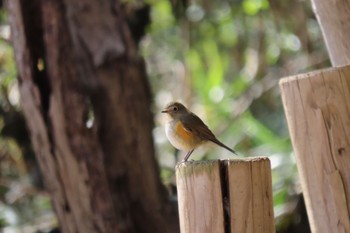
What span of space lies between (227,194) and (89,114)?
7.87ft

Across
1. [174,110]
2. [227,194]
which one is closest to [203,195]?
[227,194]

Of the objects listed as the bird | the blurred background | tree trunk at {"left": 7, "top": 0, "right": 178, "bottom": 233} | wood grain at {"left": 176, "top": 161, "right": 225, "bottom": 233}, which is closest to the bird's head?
the bird

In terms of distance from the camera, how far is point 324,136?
3064 millimetres

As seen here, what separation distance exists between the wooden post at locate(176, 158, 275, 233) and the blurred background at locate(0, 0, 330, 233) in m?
2.95

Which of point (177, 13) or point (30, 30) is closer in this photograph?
point (30, 30)

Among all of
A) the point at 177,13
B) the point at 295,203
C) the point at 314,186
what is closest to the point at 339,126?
the point at 314,186

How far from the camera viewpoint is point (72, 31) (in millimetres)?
4949

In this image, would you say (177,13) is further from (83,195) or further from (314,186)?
(314,186)

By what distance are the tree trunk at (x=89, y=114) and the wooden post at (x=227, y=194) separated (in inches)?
86.5

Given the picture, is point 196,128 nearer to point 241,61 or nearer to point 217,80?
point 217,80

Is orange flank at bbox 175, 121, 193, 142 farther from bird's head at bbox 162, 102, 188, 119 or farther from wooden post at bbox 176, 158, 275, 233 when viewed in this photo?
wooden post at bbox 176, 158, 275, 233

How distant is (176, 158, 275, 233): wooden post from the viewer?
2.60 meters

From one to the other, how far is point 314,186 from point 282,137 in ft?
12.1

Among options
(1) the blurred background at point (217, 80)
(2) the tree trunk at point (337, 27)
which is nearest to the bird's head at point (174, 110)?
(2) the tree trunk at point (337, 27)
